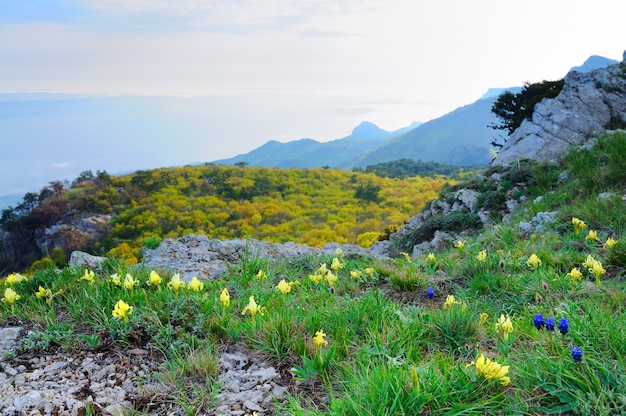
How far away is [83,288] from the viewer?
305 centimetres

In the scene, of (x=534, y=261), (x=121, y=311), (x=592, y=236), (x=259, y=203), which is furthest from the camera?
(x=259, y=203)

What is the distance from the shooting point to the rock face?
12.4 metres

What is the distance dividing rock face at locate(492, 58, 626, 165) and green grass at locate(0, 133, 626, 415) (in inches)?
359

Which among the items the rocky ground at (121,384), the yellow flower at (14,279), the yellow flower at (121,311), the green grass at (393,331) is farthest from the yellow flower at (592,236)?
the yellow flower at (14,279)

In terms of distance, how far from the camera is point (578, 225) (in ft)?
14.9

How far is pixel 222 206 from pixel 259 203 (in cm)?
279

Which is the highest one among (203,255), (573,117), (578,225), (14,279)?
(573,117)

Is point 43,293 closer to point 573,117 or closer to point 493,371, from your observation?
point 493,371

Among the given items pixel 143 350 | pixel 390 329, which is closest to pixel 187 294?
pixel 143 350

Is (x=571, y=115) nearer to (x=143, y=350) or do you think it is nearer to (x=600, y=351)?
(x=600, y=351)

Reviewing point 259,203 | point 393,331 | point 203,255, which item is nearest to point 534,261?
point 393,331

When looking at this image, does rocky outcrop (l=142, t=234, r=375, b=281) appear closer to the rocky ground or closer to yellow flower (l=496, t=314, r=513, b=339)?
the rocky ground

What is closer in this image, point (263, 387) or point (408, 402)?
point (408, 402)

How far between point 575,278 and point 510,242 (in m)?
1.91
